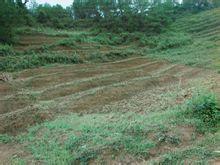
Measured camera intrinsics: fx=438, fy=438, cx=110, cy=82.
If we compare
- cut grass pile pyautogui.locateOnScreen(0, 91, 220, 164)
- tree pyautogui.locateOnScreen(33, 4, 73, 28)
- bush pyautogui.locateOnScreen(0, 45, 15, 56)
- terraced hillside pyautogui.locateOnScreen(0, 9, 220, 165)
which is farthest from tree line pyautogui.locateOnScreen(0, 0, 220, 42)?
cut grass pile pyautogui.locateOnScreen(0, 91, 220, 164)

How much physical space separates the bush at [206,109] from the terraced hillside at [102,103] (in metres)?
0.03

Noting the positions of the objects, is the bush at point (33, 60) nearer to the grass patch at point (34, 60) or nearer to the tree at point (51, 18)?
the grass patch at point (34, 60)

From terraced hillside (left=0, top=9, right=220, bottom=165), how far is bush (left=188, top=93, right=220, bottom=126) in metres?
0.03

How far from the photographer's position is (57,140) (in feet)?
35.9

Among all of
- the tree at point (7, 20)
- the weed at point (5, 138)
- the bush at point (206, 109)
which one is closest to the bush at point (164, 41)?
the tree at point (7, 20)

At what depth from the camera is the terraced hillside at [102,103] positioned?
924 cm

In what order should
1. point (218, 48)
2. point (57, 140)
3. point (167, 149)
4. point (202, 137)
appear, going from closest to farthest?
1. point (167, 149)
2. point (202, 137)
3. point (57, 140)
4. point (218, 48)

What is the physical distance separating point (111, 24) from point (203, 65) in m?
16.9

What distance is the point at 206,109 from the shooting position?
417 inches

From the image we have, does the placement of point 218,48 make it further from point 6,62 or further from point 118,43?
point 6,62

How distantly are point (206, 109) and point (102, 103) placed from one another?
291 inches

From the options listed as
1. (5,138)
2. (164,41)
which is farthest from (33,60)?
(164,41)

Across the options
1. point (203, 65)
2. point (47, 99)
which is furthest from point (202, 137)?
point (203, 65)

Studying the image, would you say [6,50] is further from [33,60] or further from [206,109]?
[206,109]
